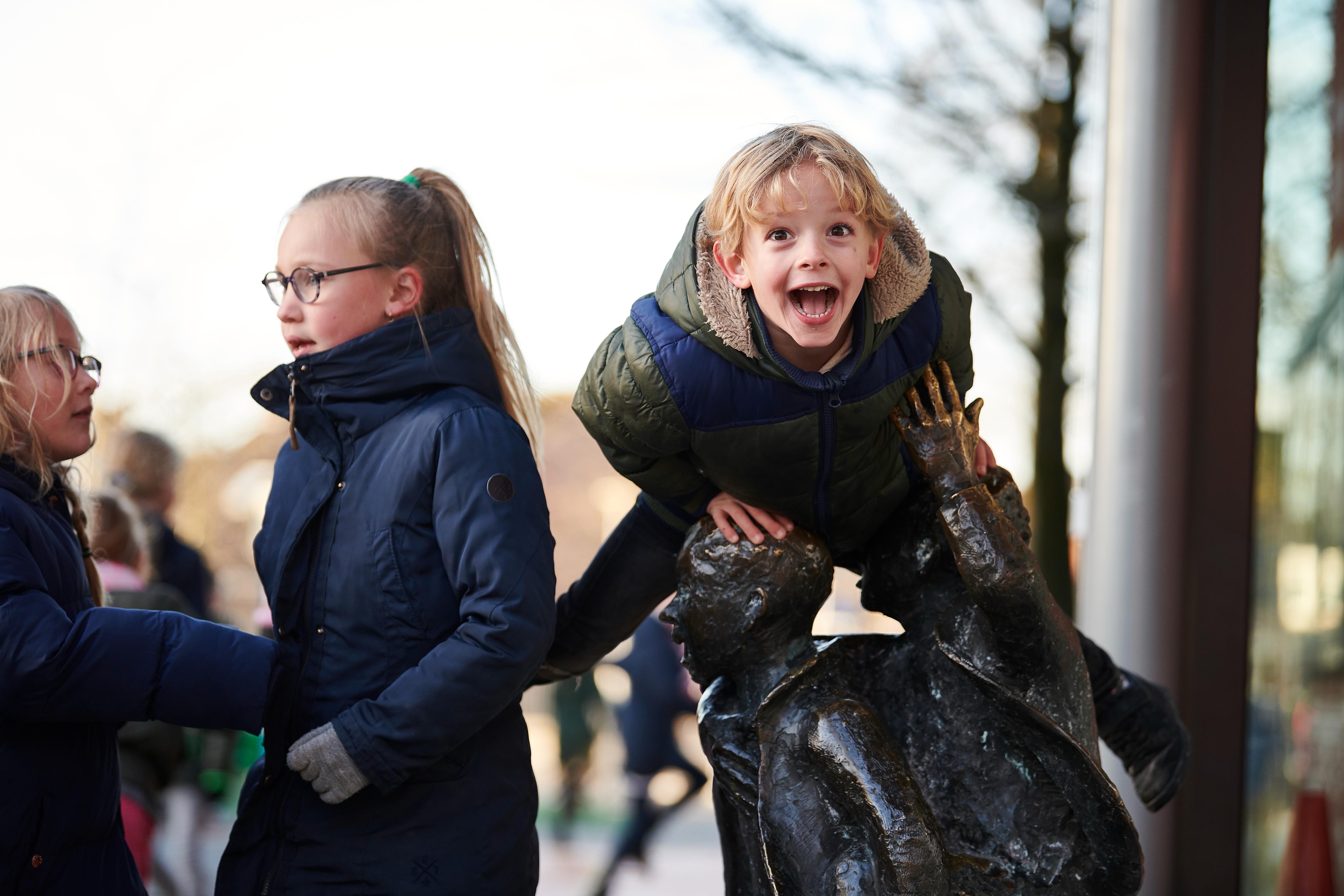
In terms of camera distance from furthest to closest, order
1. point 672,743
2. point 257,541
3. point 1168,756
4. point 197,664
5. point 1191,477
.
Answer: point 672,743 → point 1191,477 → point 1168,756 → point 257,541 → point 197,664

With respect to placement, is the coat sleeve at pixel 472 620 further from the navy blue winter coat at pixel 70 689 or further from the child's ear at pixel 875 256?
the child's ear at pixel 875 256

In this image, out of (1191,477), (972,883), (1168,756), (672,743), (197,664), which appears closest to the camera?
(197,664)

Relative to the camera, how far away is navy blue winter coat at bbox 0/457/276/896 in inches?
68.4

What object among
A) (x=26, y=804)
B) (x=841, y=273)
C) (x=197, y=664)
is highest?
(x=841, y=273)

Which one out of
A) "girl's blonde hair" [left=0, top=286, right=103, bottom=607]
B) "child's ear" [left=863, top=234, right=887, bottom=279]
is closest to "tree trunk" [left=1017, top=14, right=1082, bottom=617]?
"child's ear" [left=863, top=234, right=887, bottom=279]

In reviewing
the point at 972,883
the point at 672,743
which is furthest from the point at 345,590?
the point at 672,743

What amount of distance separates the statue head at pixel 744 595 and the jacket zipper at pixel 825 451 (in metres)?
0.06

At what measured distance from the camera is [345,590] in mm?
1874

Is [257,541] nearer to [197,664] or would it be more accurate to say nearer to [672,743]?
[197,664]

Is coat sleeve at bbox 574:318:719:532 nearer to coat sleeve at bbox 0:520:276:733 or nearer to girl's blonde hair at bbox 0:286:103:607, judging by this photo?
coat sleeve at bbox 0:520:276:733

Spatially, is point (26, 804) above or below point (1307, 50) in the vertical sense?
below

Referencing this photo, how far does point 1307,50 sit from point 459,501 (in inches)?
162

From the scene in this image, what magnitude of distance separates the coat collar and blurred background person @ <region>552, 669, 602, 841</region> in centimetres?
434

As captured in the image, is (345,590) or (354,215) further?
(354,215)
